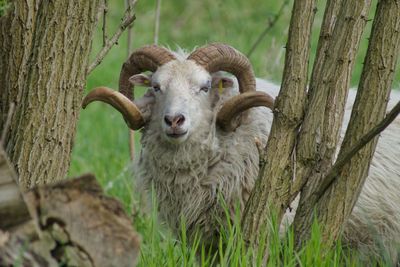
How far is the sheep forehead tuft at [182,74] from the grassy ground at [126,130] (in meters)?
0.63

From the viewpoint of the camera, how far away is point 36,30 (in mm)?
4293

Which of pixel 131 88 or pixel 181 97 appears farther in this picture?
pixel 131 88

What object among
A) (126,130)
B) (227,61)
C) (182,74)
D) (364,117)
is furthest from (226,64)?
(126,130)

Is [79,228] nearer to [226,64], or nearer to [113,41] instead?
[113,41]

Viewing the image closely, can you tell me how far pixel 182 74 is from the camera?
5488 millimetres

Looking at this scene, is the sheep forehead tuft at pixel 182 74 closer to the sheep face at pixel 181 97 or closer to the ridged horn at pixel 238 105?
the sheep face at pixel 181 97

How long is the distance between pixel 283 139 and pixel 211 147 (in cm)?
135

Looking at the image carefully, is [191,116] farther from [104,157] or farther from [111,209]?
[104,157]

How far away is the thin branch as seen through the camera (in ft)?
12.2

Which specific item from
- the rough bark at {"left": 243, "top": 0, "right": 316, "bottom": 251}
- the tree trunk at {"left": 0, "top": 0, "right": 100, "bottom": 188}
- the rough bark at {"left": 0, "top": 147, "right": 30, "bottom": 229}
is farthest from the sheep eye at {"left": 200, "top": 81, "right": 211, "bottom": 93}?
the rough bark at {"left": 0, "top": 147, "right": 30, "bottom": 229}

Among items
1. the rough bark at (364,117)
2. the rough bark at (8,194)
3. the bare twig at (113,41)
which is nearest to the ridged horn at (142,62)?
the bare twig at (113,41)

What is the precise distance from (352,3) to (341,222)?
95 cm

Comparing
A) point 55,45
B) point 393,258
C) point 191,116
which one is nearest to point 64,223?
point 55,45

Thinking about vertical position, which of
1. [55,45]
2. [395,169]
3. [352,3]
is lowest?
[395,169]
